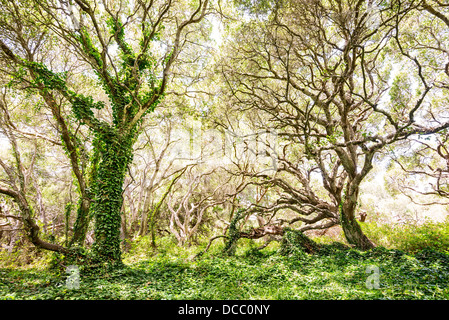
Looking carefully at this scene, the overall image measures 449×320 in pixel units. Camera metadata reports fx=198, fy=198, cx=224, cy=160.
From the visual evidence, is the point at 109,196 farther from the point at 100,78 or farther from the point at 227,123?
the point at 227,123

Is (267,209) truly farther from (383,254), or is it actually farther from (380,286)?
(380,286)

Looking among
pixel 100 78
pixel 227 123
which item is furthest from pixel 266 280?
pixel 227 123

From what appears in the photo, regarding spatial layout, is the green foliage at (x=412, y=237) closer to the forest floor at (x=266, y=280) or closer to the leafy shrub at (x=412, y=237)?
the leafy shrub at (x=412, y=237)

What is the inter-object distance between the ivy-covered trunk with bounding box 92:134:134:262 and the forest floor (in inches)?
32.2

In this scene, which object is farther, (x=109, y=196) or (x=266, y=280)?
(x=109, y=196)

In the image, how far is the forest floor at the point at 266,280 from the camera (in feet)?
14.0

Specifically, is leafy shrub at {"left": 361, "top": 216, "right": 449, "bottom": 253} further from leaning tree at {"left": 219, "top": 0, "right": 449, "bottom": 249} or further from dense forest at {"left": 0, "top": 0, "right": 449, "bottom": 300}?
leaning tree at {"left": 219, "top": 0, "right": 449, "bottom": 249}

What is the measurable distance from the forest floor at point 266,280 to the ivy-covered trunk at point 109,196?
82cm

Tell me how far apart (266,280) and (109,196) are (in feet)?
18.7

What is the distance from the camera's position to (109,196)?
6.78 metres

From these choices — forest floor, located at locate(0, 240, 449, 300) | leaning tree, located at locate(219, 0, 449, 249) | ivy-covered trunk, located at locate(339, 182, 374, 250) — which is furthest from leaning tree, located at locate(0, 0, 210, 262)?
ivy-covered trunk, located at locate(339, 182, 374, 250)

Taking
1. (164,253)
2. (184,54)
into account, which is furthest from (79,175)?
(184,54)
